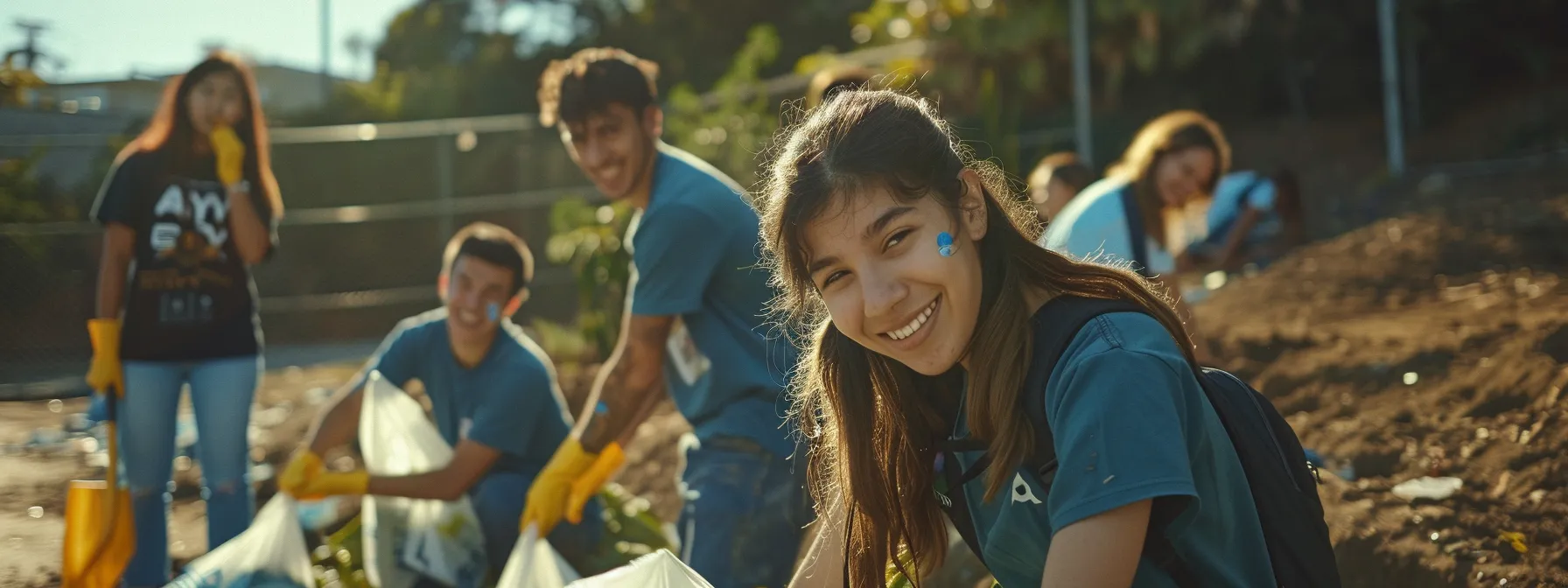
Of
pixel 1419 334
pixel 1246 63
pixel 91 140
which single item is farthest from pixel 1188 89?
pixel 91 140

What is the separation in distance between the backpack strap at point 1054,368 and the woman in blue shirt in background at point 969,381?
0.01 m

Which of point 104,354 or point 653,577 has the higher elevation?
point 104,354

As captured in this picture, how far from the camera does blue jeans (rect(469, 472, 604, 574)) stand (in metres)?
3.87

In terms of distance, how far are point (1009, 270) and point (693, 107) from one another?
7032mm

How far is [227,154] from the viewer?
441 centimetres

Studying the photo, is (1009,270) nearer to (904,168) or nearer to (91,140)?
(904,168)

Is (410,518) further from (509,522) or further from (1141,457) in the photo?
(1141,457)

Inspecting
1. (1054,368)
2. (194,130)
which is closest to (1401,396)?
(1054,368)

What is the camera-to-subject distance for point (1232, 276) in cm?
856

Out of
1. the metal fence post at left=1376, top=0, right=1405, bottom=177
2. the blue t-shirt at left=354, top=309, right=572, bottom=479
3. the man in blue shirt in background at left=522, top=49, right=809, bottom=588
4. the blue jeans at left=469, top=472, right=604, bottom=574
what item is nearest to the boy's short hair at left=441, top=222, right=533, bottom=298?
the blue t-shirt at left=354, top=309, right=572, bottom=479

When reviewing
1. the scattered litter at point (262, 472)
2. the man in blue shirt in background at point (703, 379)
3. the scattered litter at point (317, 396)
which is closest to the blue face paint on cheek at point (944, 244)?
the man in blue shirt in background at point (703, 379)

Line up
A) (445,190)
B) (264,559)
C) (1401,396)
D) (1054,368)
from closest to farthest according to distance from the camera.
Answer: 1. (1054,368)
2. (264,559)
3. (1401,396)
4. (445,190)

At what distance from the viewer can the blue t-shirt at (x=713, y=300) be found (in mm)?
3154

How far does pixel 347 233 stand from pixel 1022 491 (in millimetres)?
10625
